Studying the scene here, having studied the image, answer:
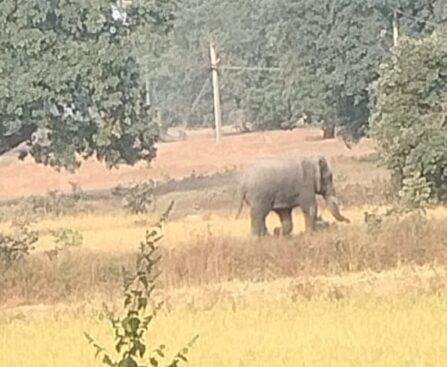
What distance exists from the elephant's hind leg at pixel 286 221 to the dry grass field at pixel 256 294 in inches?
26.3

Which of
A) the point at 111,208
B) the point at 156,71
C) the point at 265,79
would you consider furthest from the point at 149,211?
the point at 156,71

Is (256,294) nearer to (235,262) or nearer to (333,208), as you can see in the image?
(235,262)

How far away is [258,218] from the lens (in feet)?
72.2

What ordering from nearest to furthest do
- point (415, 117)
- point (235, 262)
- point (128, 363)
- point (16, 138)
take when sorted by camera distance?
point (128, 363) → point (235, 262) → point (415, 117) → point (16, 138)

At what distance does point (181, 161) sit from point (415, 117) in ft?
88.1

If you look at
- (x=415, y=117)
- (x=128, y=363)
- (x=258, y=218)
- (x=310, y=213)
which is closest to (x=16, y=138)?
(x=415, y=117)

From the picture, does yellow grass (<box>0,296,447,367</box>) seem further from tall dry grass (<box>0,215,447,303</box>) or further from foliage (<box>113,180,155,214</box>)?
foliage (<box>113,180,155,214</box>)

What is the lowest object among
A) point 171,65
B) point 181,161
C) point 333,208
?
point 181,161

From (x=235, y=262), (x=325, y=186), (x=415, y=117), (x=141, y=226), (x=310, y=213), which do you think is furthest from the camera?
(x=415, y=117)

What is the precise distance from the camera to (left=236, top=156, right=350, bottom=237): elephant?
22.1m

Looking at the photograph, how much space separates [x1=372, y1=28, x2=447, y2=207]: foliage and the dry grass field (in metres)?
1.12

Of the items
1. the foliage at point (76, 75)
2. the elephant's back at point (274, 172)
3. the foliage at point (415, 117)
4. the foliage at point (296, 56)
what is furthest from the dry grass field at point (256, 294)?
the foliage at point (296, 56)

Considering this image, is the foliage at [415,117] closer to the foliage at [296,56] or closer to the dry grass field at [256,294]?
the dry grass field at [256,294]

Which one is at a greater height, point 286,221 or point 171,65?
point 286,221
